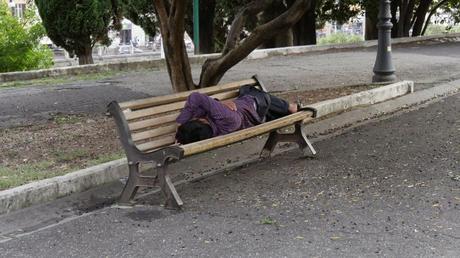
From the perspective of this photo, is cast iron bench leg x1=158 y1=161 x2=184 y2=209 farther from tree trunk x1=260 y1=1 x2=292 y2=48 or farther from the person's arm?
tree trunk x1=260 y1=1 x2=292 y2=48

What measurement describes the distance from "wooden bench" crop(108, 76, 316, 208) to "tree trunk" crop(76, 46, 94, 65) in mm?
14886

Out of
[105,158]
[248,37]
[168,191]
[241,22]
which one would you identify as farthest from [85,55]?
[168,191]

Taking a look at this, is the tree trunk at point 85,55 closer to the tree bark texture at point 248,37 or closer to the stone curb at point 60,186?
the tree bark texture at point 248,37

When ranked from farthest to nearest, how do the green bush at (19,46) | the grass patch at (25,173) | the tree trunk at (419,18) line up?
the tree trunk at (419,18) < the green bush at (19,46) < the grass patch at (25,173)

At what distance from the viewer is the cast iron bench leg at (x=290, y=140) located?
724cm

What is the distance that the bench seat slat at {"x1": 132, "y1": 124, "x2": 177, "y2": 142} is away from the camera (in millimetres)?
5746

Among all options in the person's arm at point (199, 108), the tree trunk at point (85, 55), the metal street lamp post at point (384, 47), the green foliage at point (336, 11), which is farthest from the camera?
the green foliage at point (336, 11)

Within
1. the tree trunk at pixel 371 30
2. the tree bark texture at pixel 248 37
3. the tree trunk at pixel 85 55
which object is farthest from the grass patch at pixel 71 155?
the tree trunk at pixel 371 30

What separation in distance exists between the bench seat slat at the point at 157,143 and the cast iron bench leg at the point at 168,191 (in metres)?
0.39

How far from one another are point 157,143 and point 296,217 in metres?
1.64

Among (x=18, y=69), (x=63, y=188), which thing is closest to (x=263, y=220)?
(x=63, y=188)

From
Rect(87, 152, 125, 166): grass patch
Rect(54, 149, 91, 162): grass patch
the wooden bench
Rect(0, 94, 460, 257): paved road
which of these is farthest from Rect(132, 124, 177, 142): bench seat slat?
Rect(54, 149, 91, 162): grass patch

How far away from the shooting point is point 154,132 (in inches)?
238

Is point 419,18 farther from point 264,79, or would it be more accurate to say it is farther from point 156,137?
point 156,137
